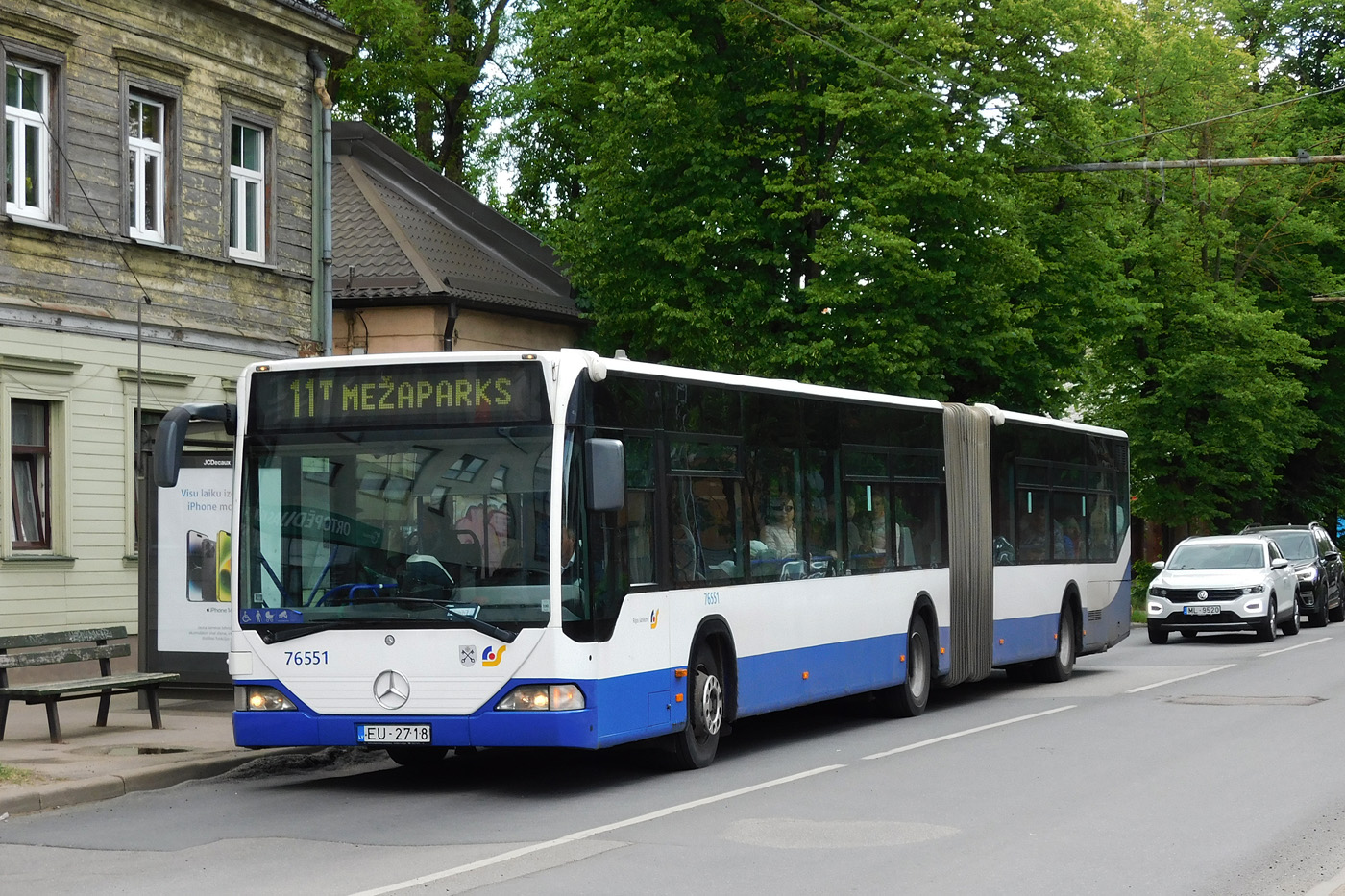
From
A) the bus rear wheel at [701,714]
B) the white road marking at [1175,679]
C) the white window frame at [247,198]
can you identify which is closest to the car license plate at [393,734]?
the bus rear wheel at [701,714]

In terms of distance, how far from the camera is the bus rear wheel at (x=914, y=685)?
17.0 metres

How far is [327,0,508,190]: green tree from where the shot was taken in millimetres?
38531

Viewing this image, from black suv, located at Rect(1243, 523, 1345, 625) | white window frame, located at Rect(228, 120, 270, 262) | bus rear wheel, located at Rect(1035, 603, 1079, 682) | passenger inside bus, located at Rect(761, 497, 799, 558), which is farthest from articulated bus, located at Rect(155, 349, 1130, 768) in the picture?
black suv, located at Rect(1243, 523, 1345, 625)

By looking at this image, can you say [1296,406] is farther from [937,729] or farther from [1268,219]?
[937,729]

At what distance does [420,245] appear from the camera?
110 feet

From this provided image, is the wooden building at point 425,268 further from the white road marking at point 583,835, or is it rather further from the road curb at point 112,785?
the white road marking at point 583,835

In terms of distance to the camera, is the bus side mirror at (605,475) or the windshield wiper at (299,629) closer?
the bus side mirror at (605,475)

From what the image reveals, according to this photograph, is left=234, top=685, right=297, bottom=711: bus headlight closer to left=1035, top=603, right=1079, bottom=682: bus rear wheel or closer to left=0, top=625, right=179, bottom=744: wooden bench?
left=0, top=625, right=179, bottom=744: wooden bench

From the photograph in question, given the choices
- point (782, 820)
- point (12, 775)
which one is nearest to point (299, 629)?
point (12, 775)

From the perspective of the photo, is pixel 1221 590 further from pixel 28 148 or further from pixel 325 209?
pixel 28 148

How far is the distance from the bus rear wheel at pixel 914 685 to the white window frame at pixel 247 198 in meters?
10.8

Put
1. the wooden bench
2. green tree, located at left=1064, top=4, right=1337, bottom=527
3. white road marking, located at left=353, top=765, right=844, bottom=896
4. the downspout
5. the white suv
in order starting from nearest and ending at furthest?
1. white road marking, located at left=353, top=765, right=844, bottom=896
2. the wooden bench
3. the downspout
4. the white suv
5. green tree, located at left=1064, top=4, right=1337, bottom=527

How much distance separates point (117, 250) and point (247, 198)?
3107 millimetres

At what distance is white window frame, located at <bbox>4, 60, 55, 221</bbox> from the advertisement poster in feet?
16.0
